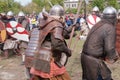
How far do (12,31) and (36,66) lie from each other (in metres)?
5.93

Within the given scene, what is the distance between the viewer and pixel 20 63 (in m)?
10.3

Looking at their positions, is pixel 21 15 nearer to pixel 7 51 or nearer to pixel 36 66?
pixel 7 51

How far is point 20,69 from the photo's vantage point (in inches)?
371

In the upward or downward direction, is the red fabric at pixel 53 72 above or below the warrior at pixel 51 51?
below

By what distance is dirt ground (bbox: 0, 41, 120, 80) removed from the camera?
8318 millimetres

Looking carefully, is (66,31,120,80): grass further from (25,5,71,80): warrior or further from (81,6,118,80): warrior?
(25,5,71,80): warrior

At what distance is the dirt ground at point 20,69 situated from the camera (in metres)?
8.32

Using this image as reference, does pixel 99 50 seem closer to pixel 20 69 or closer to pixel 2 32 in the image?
pixel 20 69

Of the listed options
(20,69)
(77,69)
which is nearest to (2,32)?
(20,69)

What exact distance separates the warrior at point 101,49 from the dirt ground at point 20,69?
8.41ft

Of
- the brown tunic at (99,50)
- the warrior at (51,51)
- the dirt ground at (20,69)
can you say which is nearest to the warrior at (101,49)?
the brown tunic at (99,50)

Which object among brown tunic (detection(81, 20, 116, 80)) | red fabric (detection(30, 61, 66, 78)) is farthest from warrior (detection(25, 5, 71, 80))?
brown tunic (detection(81, 20, 116, 80))

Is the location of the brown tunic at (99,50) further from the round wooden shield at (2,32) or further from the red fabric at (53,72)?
the round wooden shield at (2,32)

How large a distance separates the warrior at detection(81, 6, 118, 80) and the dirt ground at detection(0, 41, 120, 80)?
→ 2.56m
